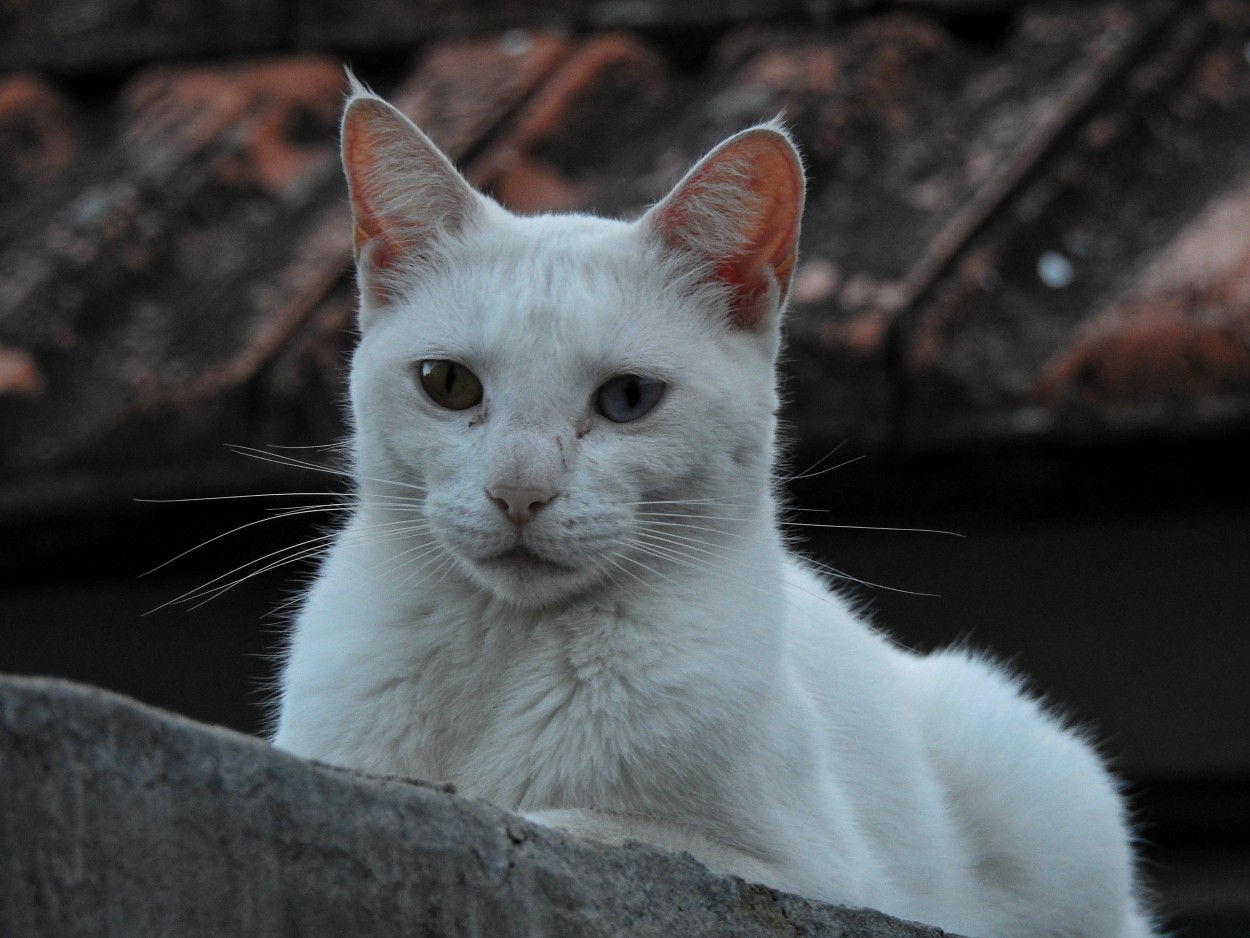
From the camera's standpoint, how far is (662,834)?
2.10 m

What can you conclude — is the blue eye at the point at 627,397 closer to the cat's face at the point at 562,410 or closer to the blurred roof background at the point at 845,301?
the cat's face at the point at 562,410

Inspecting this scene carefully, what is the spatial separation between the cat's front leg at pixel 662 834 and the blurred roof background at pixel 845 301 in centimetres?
116

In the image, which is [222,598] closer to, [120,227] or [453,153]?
[120,227]

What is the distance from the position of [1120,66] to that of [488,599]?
8.30 feet

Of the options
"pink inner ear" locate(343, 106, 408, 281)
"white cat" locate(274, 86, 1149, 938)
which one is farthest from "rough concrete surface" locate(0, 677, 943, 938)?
"pink inner ear" locate(343, 106, 408, 281)

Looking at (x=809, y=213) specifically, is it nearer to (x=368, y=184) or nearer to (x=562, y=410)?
(x=368, y=184)

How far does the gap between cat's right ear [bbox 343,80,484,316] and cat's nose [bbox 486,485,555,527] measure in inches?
23.7

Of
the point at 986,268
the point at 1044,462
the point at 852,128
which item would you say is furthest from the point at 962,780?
the point at 852,128

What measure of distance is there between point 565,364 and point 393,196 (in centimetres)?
56

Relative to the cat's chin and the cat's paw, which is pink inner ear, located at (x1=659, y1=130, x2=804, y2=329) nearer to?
the cat's chin

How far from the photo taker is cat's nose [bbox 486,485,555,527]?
2186mm

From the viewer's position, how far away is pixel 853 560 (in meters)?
3.75

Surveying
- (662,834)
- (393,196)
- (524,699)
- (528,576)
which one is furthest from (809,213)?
(662,834)

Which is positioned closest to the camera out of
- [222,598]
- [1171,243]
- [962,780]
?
[962,780]
